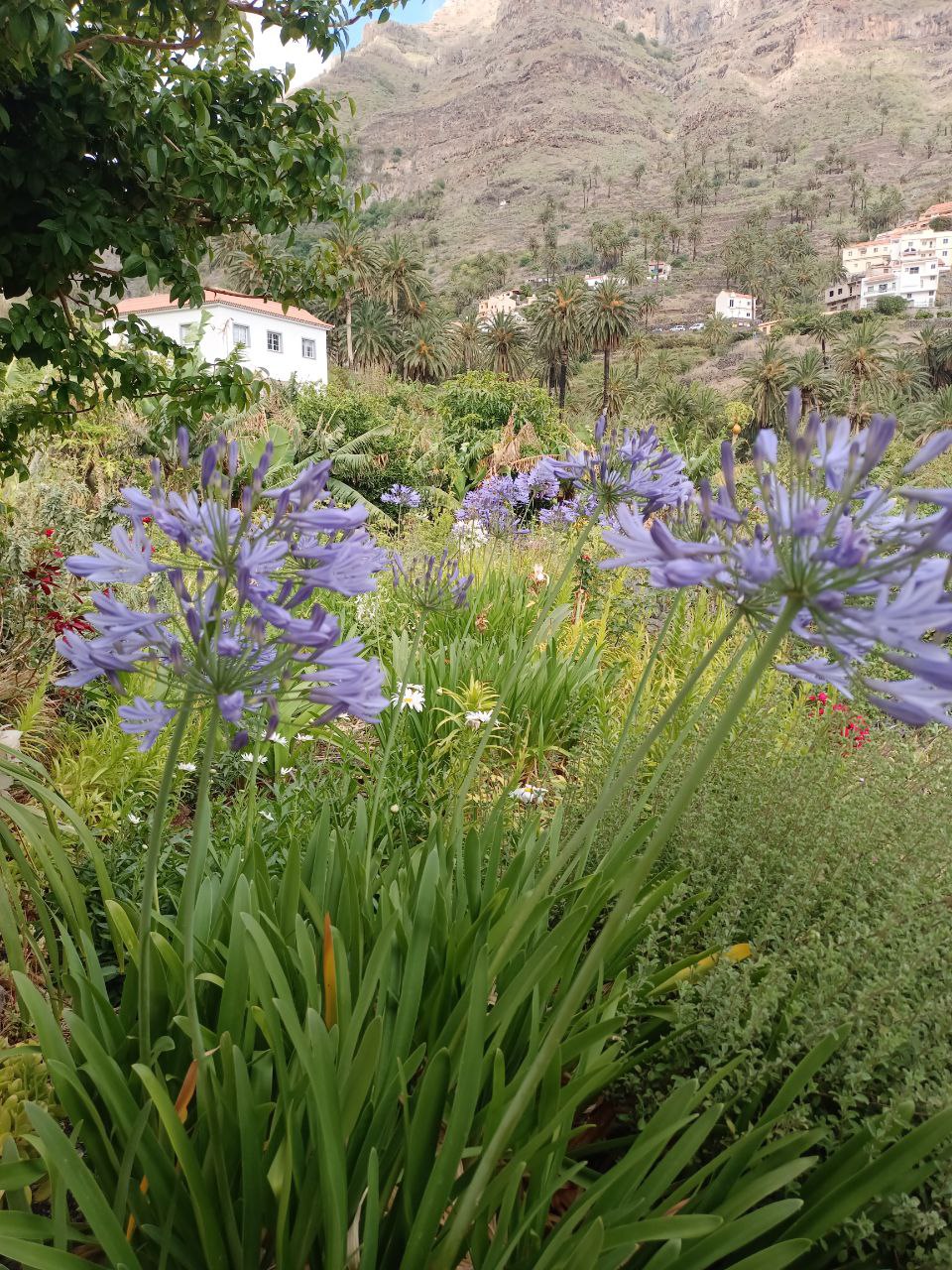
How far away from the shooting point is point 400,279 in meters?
47.5

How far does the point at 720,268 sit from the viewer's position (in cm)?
8662

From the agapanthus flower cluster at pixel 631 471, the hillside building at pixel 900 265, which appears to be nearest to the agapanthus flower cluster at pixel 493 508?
the agapanthus flower cluster at pixel 631 471

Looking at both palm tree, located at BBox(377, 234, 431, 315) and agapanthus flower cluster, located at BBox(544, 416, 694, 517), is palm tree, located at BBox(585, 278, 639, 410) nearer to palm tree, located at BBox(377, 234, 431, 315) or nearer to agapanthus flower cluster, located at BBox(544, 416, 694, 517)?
palm tree, located at BBox(377, 234, 431, 315)

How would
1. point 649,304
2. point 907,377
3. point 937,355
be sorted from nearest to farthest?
point 907,377 < point 937,355 < point 649,304

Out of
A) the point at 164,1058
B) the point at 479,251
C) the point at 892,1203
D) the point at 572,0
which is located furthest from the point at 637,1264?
the point at 572,0

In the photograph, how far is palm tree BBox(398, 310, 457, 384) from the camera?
1791 inches

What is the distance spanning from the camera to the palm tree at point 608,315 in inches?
1742

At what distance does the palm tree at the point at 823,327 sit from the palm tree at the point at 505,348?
1918 cm

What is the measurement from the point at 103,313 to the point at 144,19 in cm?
109

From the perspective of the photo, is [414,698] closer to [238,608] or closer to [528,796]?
[528,796]

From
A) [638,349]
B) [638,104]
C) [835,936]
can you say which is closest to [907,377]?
[638,349]

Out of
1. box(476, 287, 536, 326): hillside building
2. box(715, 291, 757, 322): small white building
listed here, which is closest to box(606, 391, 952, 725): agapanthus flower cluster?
box(476, 287, 536, 326): hillside building

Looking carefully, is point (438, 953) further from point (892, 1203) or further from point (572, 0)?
point (572, 0)

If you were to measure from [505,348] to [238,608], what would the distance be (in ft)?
151
